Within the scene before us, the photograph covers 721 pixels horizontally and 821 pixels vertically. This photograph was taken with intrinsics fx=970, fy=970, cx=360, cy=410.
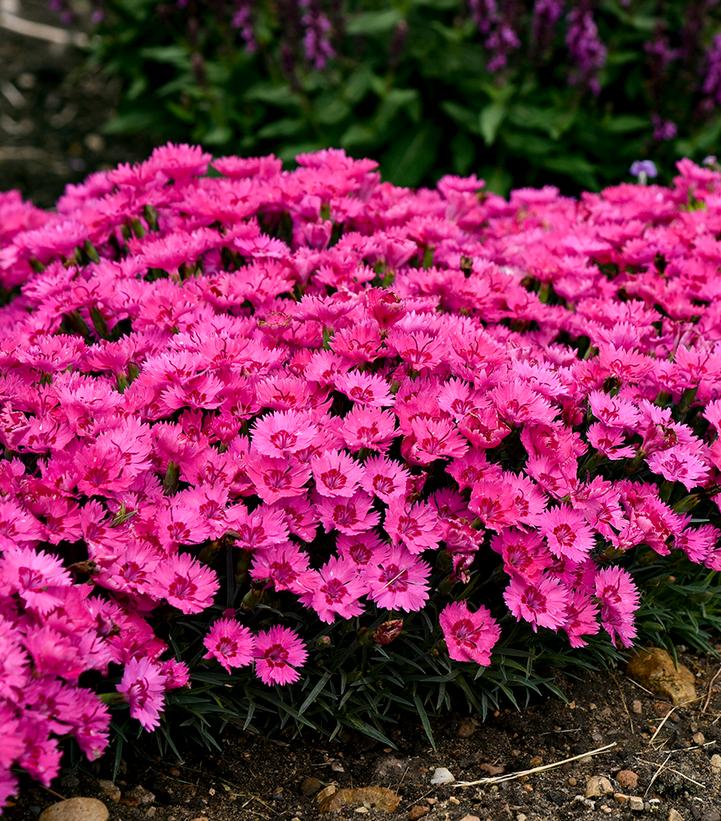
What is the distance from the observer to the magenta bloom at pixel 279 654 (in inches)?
74.1

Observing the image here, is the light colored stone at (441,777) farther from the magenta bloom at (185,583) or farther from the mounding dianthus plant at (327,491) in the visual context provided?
the magenta bloom at (185,583)

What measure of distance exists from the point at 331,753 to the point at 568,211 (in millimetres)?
2103

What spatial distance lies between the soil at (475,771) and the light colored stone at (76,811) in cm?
3

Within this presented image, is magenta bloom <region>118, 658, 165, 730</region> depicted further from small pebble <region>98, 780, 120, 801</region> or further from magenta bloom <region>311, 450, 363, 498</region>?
magenta bloom <region>311, 450, 363, 498</region>

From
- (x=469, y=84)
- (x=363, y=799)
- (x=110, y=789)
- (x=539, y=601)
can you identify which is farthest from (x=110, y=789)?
(x=469, y=84)

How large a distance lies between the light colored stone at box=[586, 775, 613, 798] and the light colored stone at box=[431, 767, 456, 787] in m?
0.28

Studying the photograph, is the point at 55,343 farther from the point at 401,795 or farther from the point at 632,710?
the point at 632,710

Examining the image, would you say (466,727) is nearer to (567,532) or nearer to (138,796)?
(567,532)

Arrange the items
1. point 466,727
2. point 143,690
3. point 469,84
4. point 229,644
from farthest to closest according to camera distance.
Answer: point 469,84
point 466,727
point 229,644
point 143,690

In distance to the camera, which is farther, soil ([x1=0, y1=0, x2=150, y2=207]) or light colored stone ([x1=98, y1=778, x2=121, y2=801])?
soil ([x1=0, y1=0, x2=150, y2=207])

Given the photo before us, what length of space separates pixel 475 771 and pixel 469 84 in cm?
318

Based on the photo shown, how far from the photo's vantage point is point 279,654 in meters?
1.91

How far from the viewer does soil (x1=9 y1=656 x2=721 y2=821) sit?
6.37 ft

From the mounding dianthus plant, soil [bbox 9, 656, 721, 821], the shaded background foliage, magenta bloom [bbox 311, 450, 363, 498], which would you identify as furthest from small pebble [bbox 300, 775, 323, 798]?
the shaded background foliage
